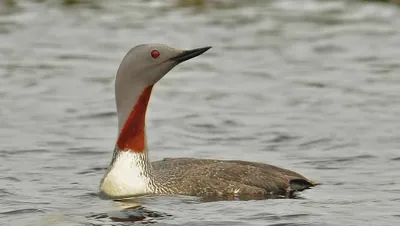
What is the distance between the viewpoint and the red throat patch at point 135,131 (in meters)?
10.9

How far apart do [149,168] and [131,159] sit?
20 centimetres

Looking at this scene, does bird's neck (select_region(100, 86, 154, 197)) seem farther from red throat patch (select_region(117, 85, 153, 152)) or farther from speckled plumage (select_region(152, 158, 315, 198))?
speckled plumage (select_region(152, 158, 315, 198))

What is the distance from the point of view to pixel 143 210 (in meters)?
10.5

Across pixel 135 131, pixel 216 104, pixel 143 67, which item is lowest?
pixel 216 104

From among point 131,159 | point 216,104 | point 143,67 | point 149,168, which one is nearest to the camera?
point 143,67

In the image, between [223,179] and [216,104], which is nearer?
[223,179]

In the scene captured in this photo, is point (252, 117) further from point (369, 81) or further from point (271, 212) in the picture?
point (271, 212)

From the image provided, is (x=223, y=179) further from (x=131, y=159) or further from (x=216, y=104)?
(x=216, y=104)

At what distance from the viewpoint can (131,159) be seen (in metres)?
10.9

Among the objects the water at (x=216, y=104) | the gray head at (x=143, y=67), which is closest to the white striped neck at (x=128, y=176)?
the water at (x=216, y=104)

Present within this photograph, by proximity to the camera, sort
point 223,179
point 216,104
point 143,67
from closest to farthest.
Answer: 1. point 143,67
2. point 223,179
3. point 216,104

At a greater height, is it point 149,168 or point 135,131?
point 135,131

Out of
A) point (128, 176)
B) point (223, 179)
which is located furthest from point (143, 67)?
point (223, 179)

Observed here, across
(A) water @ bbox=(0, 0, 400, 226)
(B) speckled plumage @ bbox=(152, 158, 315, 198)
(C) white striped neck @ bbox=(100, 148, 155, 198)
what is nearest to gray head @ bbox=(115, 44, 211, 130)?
(C) white striped neck @ bbox=(100, 148, 155, 198)
